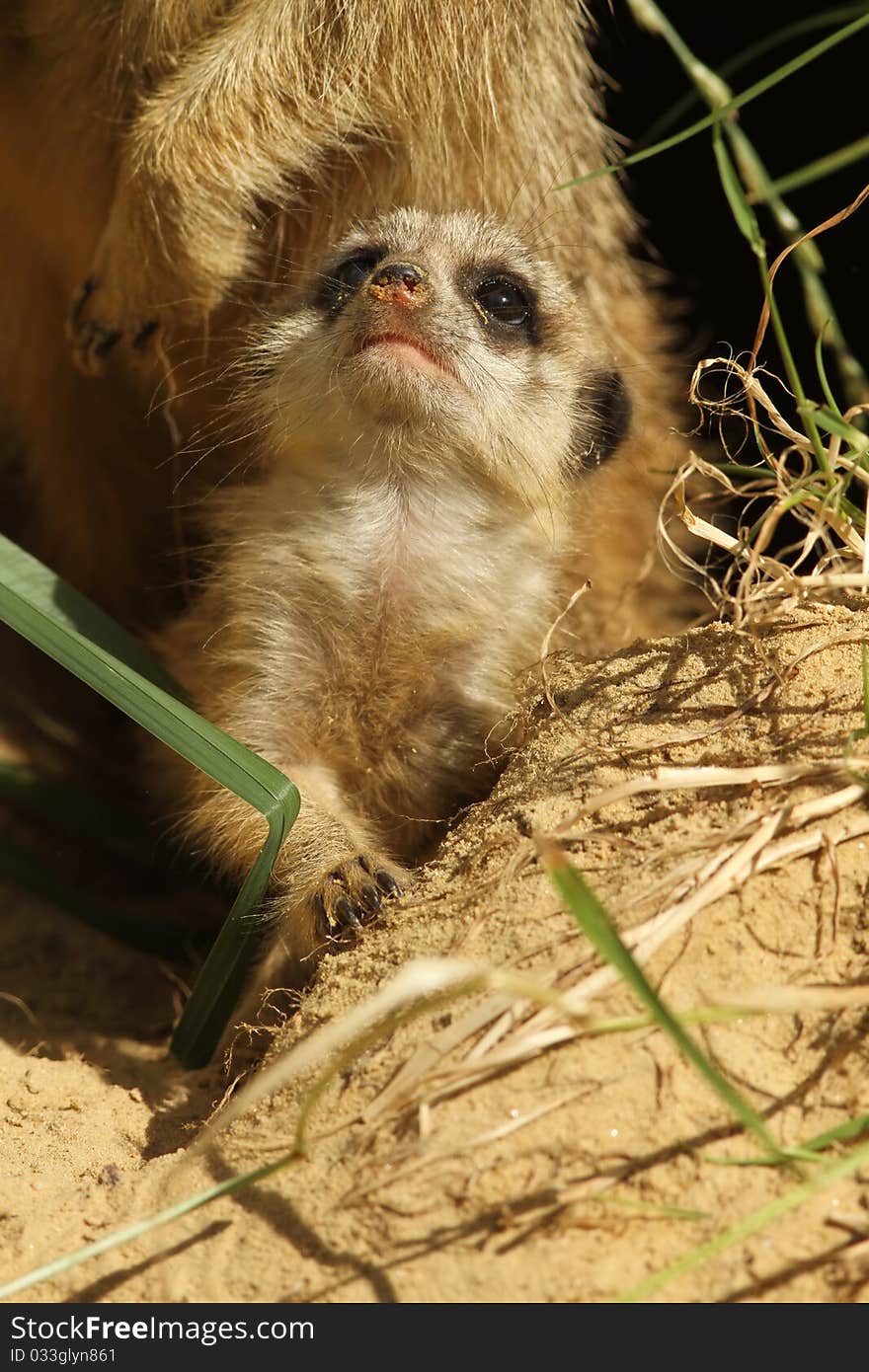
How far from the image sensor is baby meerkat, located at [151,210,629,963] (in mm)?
2996

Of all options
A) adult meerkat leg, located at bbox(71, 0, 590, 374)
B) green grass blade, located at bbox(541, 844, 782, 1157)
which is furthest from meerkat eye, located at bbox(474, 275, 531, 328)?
green grass blade, located at bbox(541, 844, 782, 1157)

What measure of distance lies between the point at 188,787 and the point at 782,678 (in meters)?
1.59

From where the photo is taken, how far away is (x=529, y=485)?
310 cm

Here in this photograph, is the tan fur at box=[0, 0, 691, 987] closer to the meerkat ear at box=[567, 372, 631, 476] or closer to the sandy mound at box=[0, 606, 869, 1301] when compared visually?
the meerkat ear at box=[567, 372, 631, 476]

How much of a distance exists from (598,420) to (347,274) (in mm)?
706

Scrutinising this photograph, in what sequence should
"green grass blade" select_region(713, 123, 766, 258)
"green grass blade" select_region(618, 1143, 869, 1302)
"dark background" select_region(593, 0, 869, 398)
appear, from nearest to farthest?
1. "green grass blade" select_region(618, 1143, 869, 1302)
2. "green grass blade" select_region(713, 123, 766, 258)
3. "dark background" select_region(593, 0, 869, 398)

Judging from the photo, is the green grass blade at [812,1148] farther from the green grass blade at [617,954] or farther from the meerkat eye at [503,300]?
the meerkat eye at [503,300]

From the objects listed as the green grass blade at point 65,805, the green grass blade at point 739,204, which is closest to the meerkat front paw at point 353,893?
the green grass blade at point 65,805

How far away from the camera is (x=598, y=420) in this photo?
10.8 feet

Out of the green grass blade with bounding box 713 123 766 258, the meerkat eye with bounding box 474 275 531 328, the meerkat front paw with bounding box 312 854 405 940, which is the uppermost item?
the green grass blade with bounding box 713 123 766 258

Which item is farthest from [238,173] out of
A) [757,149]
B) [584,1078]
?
[584,1078]
